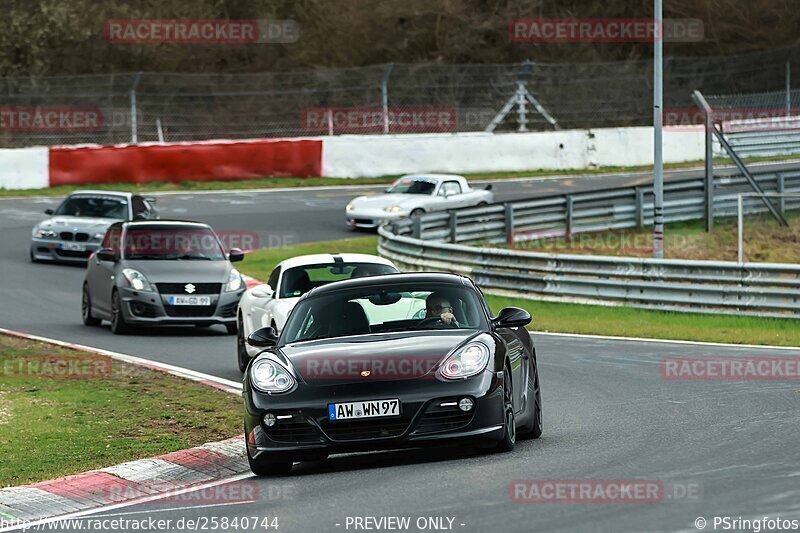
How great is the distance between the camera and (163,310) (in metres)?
19.7

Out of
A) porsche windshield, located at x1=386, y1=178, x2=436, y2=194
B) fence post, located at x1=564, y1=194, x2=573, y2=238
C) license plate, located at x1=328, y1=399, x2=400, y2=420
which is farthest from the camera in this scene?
porsche windshield, located at x1=386, y1=178, x2=436, y2=194

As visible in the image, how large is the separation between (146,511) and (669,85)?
40.2 meters

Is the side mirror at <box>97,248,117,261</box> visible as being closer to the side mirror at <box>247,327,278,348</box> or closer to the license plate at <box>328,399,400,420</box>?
the side mirror at <box>247,327,278,348</box>

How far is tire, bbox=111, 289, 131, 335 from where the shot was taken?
19.9 metres

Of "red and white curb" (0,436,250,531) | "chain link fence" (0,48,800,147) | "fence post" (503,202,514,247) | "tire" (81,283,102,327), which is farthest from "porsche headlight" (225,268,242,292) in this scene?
"chain link fence" (0,48,800,147)

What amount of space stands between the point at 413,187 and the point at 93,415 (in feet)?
73.0

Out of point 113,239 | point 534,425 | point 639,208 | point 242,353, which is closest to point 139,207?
point 113,239

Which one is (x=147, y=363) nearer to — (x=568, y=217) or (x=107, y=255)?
(x=107, y=255)

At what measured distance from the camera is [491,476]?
874 centimetres

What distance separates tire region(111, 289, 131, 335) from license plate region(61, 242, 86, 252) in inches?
314

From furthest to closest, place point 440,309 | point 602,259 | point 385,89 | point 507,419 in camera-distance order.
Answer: point 385,89 → point 602,259 → point 440,309 → point 507,419

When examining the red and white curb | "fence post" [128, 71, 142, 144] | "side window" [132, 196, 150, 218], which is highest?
"fence post" [128, 71, 142, 144]

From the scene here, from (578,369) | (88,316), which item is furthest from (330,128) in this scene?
(578,369)

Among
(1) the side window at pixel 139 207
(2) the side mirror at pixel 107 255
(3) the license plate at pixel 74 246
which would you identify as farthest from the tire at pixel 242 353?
(1) the side window at pixel 139 207
